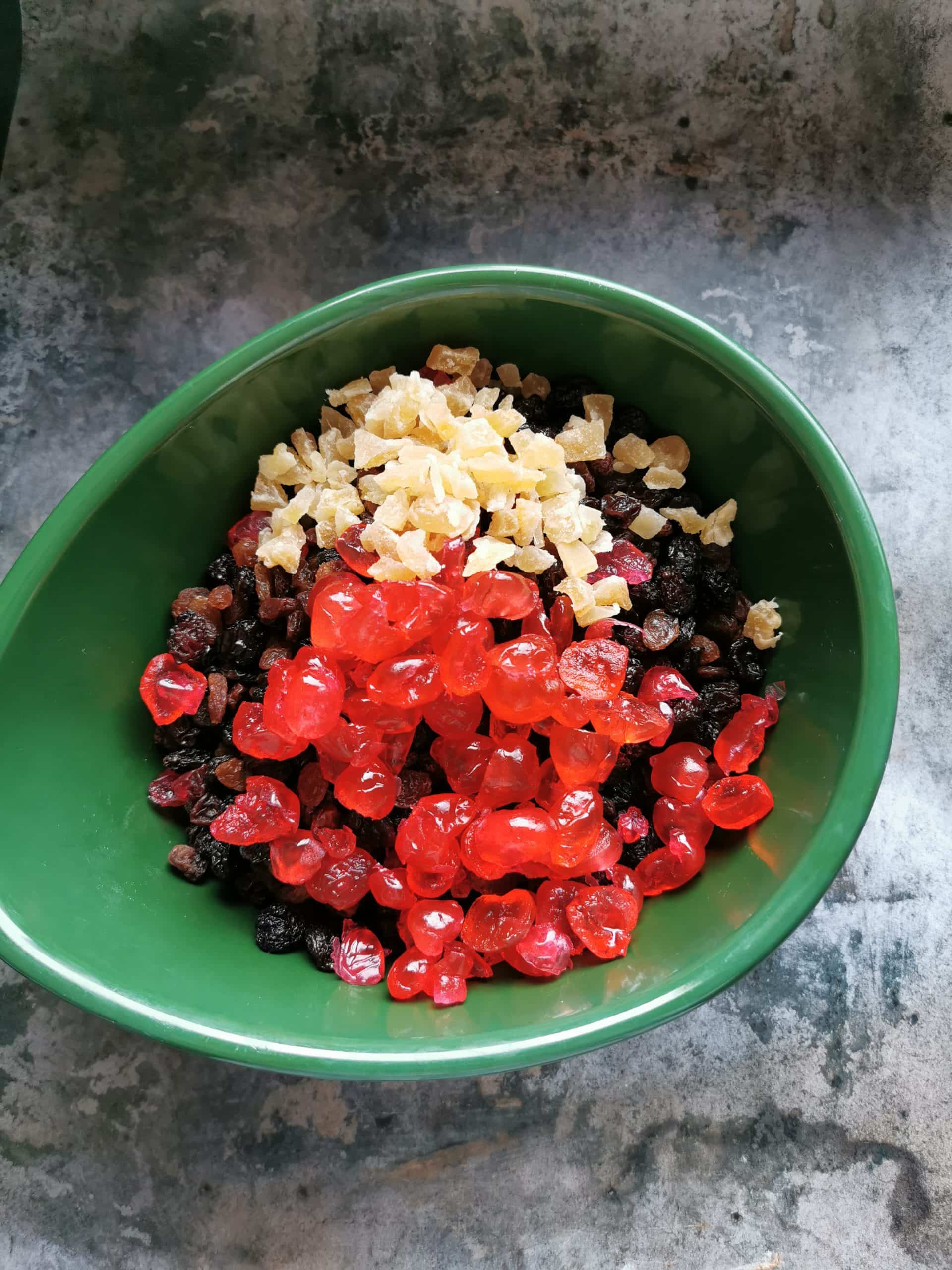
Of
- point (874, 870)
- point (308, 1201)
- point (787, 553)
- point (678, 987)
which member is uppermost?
point (787, 553)

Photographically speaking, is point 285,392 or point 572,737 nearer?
point 572,737

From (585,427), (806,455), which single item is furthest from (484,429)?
(806,455)

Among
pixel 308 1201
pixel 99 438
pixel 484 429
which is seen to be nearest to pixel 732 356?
pixel 484 429

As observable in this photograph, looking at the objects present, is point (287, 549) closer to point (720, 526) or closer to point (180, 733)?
point (180, 733)

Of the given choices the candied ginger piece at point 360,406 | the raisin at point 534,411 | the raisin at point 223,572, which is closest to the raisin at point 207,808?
the raisin at point 223,572

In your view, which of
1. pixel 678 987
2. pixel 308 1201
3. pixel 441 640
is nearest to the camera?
pixel 678 987

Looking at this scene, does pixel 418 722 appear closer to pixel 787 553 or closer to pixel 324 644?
pixel 324 644

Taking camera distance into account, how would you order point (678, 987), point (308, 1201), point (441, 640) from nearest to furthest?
point (678, 987) < point (441, 640) < point (308, 1201)

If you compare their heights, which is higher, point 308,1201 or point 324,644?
point 324,644
